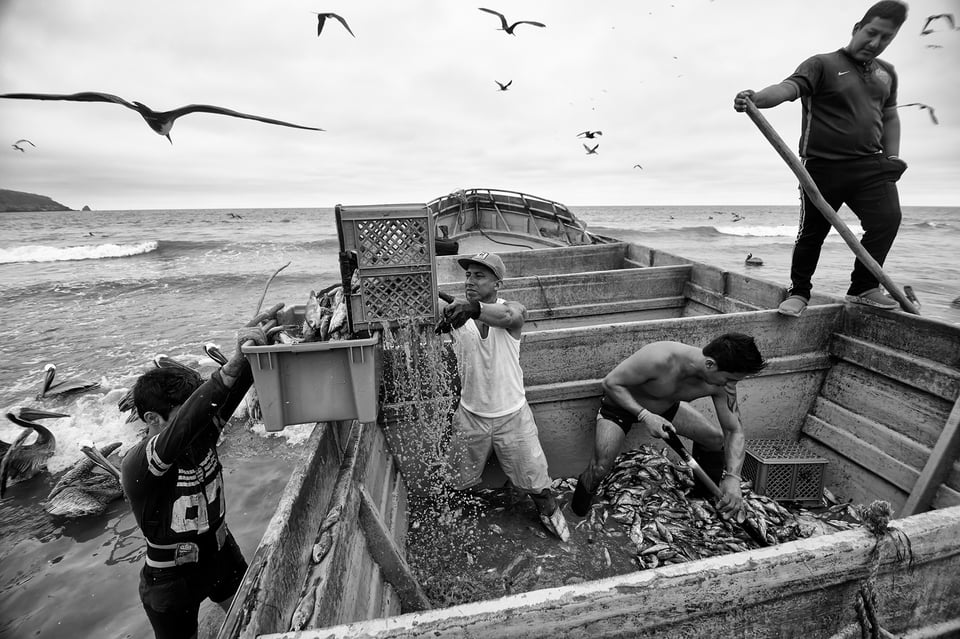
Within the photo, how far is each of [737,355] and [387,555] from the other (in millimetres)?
2725

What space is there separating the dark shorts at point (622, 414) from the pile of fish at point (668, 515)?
65 centimetres

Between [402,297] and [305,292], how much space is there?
1703 cm

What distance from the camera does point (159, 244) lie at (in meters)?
30.3

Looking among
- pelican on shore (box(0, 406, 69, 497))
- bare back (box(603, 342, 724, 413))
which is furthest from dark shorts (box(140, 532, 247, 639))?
pelican on shore (box(0, 406, 69, 497))

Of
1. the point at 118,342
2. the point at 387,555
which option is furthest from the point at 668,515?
the point at 118,342

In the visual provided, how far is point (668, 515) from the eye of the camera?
3.65m

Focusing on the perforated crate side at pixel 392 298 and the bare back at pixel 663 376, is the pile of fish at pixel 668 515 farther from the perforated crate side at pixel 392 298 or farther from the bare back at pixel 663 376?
the perforated crate side at pixel 392 298

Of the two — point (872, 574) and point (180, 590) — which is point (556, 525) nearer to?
point (872, 574)

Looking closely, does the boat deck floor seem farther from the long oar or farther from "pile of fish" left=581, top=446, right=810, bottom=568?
the long oar

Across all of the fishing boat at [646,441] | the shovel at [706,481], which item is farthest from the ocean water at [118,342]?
the shovel at [706,481]

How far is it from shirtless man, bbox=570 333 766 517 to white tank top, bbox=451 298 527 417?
84 centimetres

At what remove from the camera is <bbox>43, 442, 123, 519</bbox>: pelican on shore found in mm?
4969

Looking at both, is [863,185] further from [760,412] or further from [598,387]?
[598,387]

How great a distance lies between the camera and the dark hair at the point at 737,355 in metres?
3.04
